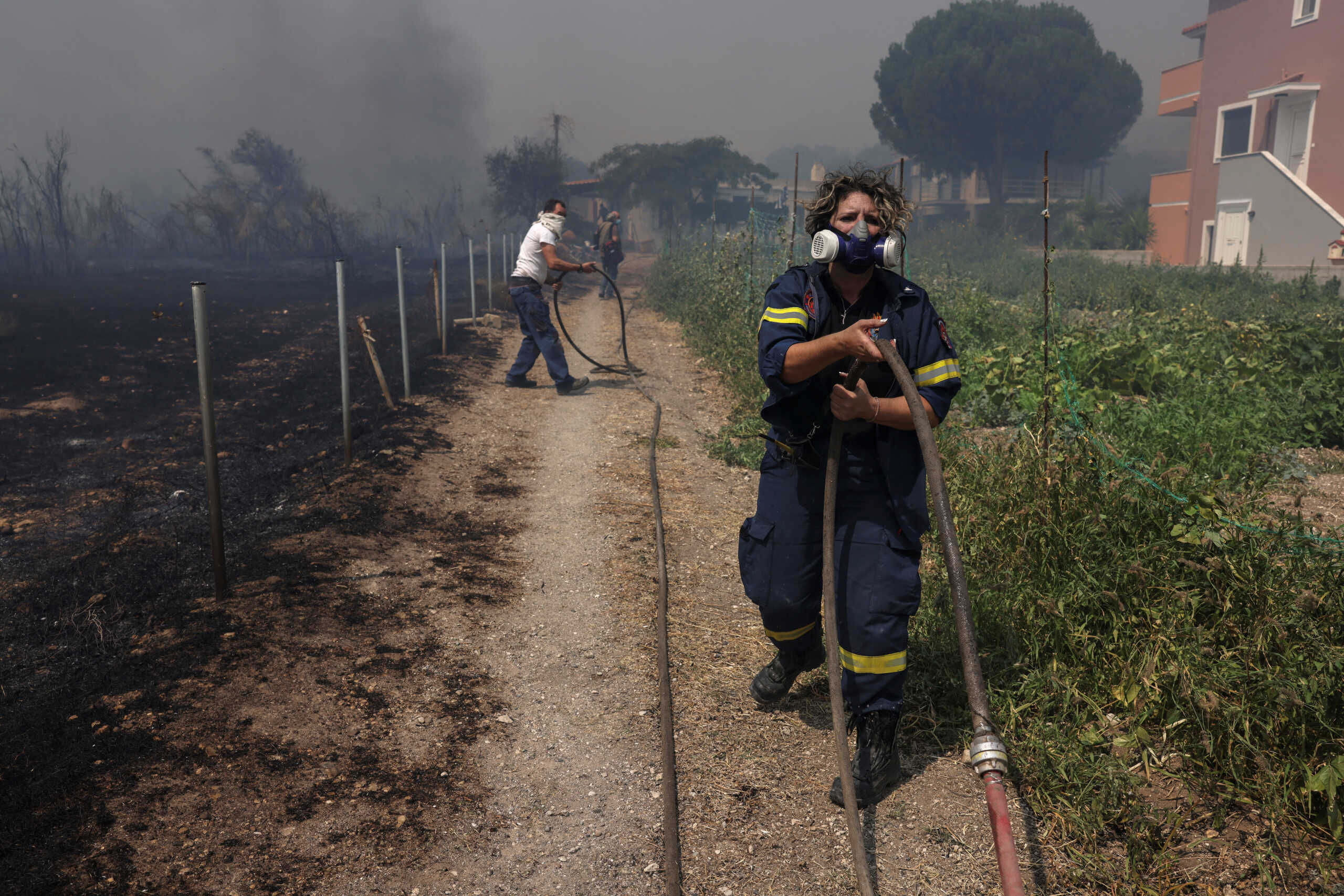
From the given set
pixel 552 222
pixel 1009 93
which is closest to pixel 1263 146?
pixel 1009 93

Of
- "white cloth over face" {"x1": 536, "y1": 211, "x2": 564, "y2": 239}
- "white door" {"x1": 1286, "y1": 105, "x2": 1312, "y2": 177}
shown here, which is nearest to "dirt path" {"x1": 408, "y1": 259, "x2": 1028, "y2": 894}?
"white cloth over face" {"x1": 536, "y1": 211, "x2": 564, "y2": 239}

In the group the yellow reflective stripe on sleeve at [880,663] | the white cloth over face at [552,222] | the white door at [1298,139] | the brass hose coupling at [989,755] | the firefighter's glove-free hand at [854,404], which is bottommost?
the yellow reflective stripe on sleeve at [880,663]

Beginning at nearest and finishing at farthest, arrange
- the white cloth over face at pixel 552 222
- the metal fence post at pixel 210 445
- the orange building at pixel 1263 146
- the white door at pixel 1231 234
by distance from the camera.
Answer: the metal fence post at pixel 210 445 < the white cloth over face at pixel 552 222 < the orange building at pixel 1263 146 < the white door at pixel 1231 234

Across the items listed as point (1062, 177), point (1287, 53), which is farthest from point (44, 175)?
point (1062, 177)

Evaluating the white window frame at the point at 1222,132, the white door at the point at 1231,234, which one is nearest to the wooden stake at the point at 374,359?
the white door at the point at 1231,234

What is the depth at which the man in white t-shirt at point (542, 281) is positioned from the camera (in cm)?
936

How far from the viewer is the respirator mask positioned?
2.75 m

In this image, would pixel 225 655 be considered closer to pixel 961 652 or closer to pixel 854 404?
pixel 854 404

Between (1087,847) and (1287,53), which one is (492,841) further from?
(1287,53)

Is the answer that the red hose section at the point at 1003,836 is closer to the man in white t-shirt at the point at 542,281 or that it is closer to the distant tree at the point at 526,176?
the man in white t-shirt at the point at 542,281

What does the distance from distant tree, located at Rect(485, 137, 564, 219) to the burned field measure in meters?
32.3

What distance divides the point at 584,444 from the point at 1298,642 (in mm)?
5691

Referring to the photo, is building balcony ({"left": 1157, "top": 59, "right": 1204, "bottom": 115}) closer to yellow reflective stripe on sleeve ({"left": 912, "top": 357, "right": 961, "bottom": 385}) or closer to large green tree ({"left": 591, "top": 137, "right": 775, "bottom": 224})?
large green tree ({"left": 591, "top": 137, "right": 775, "bottom": 224})

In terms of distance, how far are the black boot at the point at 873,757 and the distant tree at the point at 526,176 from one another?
38.0m
